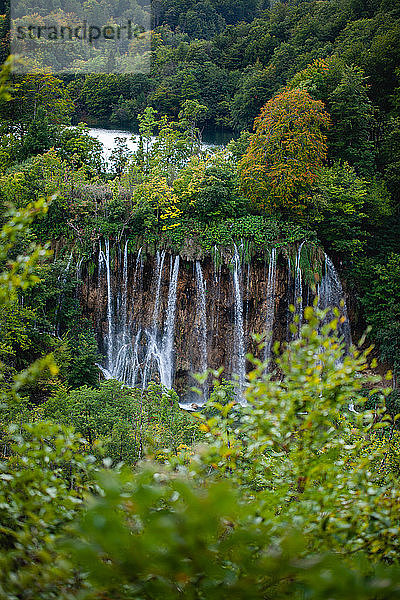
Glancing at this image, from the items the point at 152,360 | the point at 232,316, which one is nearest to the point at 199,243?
the point at 232,316

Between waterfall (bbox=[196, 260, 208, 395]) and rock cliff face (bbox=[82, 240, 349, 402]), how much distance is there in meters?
0.03

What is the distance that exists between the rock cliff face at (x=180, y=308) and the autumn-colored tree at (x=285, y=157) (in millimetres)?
1587

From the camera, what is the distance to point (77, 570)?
141cm

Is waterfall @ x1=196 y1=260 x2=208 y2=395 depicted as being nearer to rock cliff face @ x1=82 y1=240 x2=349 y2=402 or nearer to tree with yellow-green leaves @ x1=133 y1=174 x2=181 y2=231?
rock cliff face @ x1=82 y1=240 x2=349 y2=402

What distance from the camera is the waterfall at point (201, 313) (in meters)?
11.0

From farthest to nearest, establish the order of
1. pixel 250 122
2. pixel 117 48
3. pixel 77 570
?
pixel 117 48 → pixel 250 122 → pixel 77 570

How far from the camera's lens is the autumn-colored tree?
436 inches

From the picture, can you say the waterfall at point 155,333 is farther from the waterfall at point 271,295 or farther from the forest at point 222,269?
the waterfall at point 271,295

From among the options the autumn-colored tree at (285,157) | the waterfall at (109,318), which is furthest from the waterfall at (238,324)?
the waterfall at (109,318)

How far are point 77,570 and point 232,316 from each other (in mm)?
9800

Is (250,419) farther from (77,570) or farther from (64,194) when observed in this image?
(64,194)

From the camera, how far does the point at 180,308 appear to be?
1107cm

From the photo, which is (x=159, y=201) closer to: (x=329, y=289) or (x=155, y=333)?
(x=155, y=333)

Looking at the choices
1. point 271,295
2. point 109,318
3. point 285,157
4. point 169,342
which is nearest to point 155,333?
point 169,342
